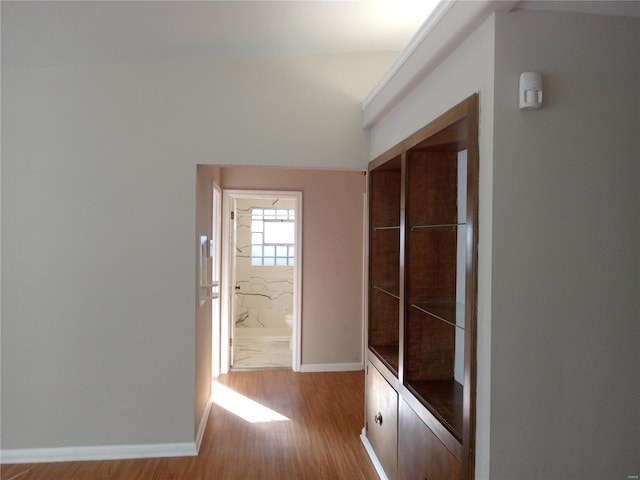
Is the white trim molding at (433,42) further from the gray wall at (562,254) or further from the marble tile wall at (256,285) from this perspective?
the marble tile wall at (256,285)

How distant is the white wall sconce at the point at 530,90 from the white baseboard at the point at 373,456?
2203mm

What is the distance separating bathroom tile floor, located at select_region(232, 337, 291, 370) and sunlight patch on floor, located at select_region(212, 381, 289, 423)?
2.65 ft

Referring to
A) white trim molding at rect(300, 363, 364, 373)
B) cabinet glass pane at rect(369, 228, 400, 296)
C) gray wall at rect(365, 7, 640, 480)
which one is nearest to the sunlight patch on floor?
white trim molding at rect(300, 363, 364, 373)

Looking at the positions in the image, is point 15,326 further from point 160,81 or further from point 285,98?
point 285,98

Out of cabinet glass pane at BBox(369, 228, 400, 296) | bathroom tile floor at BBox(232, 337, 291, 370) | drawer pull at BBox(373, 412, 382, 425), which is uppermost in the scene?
cabinet glass pane at BBox(369, 228, 400, 296)

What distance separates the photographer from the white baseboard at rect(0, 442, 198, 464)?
2881 millimetres

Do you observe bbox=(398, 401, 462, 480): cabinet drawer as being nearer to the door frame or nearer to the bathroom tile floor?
the door frame

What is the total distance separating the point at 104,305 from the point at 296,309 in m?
2.20

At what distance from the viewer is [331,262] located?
4844 mm

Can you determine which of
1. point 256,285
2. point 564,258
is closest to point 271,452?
point 564,258

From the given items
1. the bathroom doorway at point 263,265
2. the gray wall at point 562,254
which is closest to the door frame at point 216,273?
the bathroom doorway at point 263,265

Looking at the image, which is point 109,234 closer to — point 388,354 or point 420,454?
point 388,354

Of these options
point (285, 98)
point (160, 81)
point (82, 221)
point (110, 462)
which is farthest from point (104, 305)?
point (285, 98)

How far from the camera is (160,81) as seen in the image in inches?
116
